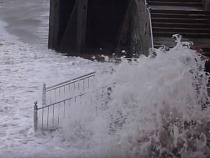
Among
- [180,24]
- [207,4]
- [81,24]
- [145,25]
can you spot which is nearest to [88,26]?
[81,24]

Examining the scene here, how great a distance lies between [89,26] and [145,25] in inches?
309

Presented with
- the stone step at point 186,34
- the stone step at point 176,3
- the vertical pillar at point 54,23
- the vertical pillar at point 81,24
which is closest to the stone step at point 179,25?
the stone step at point 186,34

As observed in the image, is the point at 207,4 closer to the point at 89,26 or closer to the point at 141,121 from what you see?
the point at 89,26

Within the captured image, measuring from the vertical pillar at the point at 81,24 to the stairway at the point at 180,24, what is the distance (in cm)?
487

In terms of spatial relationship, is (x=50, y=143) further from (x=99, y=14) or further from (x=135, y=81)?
(x=99, y=14)

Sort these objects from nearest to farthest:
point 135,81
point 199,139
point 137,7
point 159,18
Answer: point 199,139 < point 135,81 < point 159,18 < point 137,7

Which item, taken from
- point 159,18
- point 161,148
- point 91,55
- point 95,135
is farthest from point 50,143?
point 91,55

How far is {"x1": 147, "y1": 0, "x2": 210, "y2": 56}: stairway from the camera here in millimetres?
15742

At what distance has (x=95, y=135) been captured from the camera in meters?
11.3

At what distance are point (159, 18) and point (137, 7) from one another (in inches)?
96.1

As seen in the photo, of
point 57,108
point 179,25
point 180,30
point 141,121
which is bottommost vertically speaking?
point 141,121

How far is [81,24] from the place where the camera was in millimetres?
22797

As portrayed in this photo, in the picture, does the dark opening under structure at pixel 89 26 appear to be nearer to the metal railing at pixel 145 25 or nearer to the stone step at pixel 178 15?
the metal railing at pixel 145 25

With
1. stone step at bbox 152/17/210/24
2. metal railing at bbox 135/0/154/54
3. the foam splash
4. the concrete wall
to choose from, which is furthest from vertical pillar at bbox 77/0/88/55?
the foam splash
